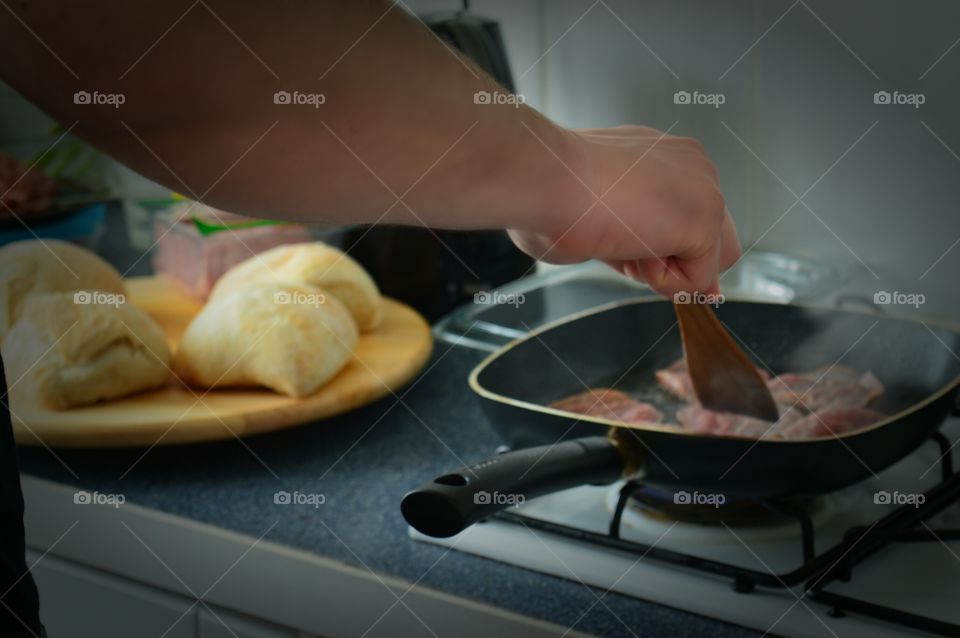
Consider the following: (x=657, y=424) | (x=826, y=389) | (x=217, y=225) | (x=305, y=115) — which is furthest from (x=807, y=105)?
(x=305, y=115)

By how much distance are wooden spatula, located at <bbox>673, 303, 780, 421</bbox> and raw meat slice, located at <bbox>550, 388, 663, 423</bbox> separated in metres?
0.05

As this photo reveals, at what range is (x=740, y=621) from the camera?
0.73m

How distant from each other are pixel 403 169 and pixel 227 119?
0.32 ft

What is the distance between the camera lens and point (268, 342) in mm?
1032

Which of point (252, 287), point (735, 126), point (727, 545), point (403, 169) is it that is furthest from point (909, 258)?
point (403, 169)

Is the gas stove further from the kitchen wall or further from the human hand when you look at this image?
the kitchen wall

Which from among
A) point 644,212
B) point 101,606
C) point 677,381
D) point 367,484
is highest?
point 644,212

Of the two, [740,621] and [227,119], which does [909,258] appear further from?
[227,119]

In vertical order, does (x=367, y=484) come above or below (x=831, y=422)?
below

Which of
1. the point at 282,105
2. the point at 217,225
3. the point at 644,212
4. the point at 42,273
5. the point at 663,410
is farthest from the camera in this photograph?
the point at 217,225

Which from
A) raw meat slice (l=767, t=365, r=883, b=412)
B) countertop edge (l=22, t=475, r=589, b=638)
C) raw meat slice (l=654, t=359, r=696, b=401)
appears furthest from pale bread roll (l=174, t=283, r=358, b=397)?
raw meat slice (l=767, t=365, r=883, b=412)

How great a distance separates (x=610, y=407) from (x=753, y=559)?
0.21 m

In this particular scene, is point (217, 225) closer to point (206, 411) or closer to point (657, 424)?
point (206, 411)

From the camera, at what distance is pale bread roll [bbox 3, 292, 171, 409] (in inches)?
40.3
